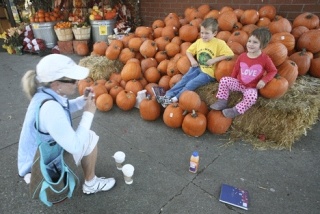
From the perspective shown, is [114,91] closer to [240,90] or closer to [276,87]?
[240,90]

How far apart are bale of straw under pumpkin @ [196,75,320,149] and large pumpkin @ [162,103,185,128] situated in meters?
0.77

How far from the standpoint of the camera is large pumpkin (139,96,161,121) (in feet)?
11.1

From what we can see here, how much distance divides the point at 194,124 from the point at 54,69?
6.46ft

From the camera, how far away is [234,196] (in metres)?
2.15

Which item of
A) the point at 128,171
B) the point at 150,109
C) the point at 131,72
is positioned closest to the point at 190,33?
the point at 131,72

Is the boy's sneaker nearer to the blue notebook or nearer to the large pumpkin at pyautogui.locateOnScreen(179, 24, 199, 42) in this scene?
the blue notebook

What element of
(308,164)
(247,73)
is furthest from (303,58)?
(308,164)

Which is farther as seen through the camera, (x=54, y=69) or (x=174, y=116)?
(x=174, y=116)

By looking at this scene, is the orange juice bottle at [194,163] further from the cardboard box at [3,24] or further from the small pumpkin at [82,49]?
the cardboard box at [3,24]

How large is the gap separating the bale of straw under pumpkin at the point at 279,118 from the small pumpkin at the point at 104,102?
2.03m

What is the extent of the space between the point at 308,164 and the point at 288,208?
0.82 metres

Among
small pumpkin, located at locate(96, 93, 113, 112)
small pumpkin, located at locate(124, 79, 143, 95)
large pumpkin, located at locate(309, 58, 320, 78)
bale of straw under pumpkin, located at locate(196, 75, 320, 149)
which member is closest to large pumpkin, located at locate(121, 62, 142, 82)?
small pumpkin, located at locate(124, 79, 143, 95)

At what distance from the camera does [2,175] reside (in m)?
2.43

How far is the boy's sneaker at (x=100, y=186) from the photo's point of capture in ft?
7.16
